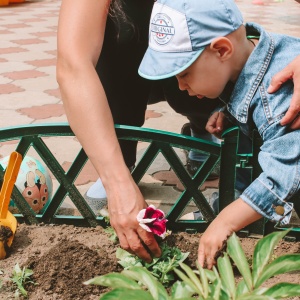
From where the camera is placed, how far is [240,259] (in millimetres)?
796

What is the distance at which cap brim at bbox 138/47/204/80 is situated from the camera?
1.47m

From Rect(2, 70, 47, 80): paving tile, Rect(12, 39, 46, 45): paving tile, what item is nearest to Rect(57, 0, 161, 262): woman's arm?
Rect(2, 70, 47, 80): paving tile

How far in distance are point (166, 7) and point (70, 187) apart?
29.2 inches

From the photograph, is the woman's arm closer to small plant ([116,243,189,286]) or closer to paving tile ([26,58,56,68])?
small plant ([116,243,189,286])

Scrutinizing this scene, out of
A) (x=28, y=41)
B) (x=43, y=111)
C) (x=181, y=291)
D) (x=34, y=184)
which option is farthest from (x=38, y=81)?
(x=181, y=291)

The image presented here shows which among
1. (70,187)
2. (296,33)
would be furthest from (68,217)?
(296,33)

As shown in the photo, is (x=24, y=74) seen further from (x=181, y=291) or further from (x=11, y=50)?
(x=181, y=291)

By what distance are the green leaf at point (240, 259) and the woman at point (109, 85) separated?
26.6 inches

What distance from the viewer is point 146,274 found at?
770mm

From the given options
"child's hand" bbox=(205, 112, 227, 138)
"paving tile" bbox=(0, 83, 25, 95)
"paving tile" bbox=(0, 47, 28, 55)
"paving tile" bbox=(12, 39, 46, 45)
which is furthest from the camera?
"paving tile" bbox=(12, 39, 46, 45)

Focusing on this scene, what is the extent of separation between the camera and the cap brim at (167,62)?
57.9 inches

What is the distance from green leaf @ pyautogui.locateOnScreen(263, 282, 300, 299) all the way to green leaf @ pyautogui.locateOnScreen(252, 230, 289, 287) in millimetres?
29

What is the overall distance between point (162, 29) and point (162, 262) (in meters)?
0.66

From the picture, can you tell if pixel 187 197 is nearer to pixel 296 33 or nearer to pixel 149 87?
pixel 149 87
